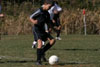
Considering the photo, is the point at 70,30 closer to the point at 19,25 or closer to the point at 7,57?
the point at 19,25

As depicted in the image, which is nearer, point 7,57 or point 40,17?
point 40,17

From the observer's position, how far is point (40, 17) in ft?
37.6

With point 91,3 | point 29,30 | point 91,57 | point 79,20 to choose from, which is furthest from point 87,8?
point 91,57

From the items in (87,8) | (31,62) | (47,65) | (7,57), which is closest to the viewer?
(47,65)

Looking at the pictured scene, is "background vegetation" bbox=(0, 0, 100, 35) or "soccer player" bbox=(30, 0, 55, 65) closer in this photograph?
"soccer player" bbox=(30, 0, 55, 65)

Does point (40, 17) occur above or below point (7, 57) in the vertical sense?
above

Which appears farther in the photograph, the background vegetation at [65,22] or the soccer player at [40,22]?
the background vegetation at [65,22]

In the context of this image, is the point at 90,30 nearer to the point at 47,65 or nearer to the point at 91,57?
the point at 91,57

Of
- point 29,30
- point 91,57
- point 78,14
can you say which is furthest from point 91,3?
point 91,57

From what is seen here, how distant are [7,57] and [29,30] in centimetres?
1357

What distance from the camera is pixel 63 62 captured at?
11938 mm

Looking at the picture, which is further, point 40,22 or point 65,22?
point 65,22

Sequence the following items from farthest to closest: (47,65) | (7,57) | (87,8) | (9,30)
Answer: (87,8) → (9,30) → (7,57) → (47,65)

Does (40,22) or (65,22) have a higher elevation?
(40,22)
